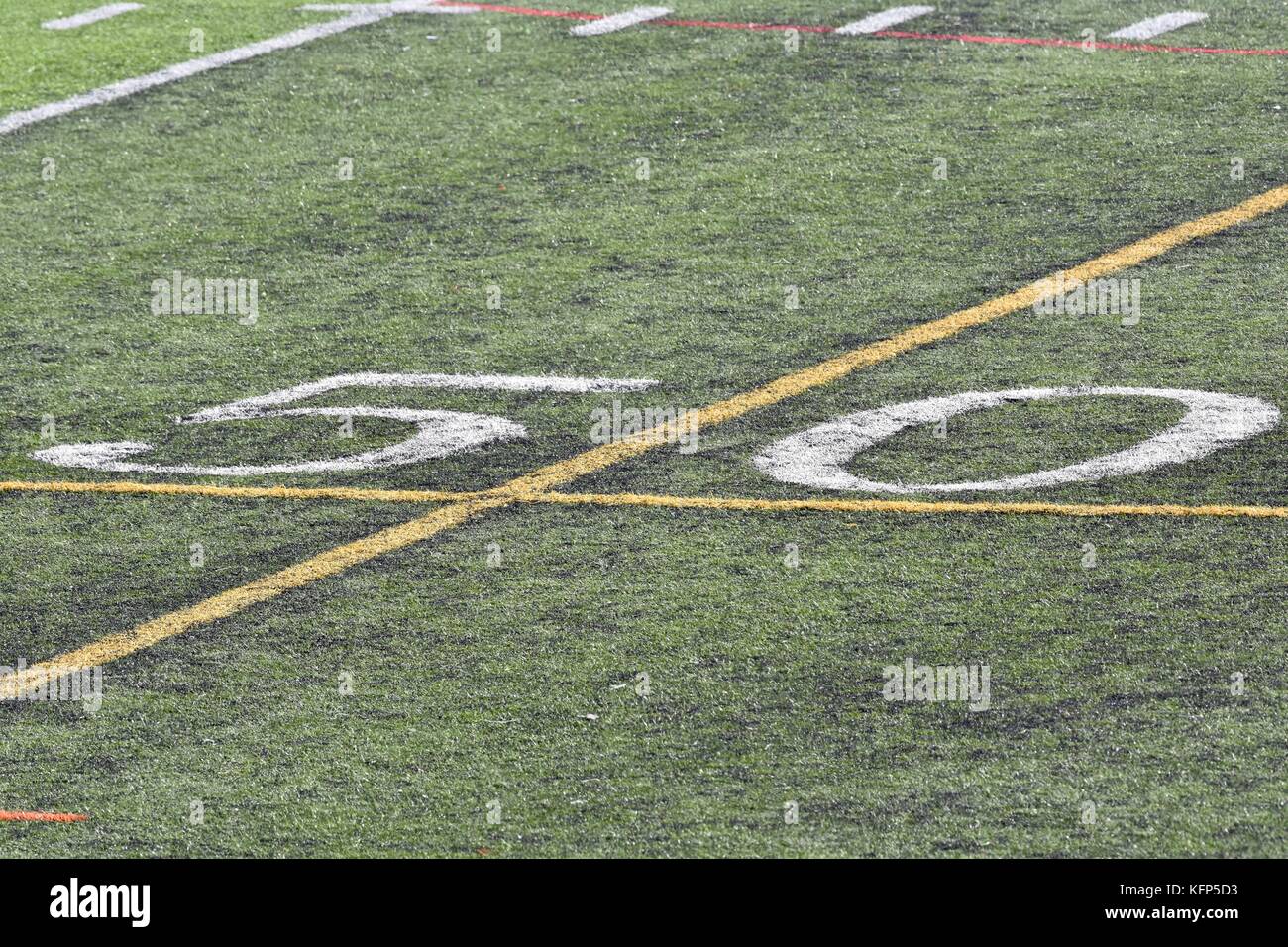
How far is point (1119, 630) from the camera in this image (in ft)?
19.0

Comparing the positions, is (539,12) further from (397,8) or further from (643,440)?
(643,440)

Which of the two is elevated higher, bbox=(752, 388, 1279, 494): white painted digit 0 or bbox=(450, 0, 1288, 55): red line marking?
bbox=(450, 0, 1288, 55): red line marking

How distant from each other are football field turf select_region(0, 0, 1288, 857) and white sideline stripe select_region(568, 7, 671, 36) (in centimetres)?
12

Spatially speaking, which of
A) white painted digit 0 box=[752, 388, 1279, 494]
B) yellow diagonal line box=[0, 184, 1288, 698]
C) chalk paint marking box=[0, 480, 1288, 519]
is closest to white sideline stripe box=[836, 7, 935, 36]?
yellow diagonal line box=[0, 184, 1288, 698]

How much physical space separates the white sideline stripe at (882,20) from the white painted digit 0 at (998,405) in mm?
5527

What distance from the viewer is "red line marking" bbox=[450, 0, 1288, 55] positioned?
40.4 feet

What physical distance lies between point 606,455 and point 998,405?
51.1 inches

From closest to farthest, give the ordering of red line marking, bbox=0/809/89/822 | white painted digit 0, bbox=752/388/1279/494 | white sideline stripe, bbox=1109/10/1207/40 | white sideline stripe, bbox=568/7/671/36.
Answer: red line marking, bbox=0/809/89/822 < white painted digit 0, bbox=752/388/1279/494 < white sideline stripe, bbox=1109/10/1207/40 < white sideline stripe, bbox=568/7/671/36

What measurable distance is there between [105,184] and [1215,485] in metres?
5.89

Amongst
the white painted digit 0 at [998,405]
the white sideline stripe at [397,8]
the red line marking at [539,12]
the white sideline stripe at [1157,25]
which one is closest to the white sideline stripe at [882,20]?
the white sideline stripe at [1157,25]

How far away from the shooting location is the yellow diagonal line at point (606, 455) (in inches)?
240

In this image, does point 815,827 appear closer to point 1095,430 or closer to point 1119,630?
point 1119,630

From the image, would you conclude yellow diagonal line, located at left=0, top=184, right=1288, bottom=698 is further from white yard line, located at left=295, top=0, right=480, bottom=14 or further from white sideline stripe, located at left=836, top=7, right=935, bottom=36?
white yard line, located at left=295, top=0, right=480, bottom=14

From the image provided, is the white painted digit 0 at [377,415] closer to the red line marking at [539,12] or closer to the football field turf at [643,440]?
the football field turf at [643,440]
